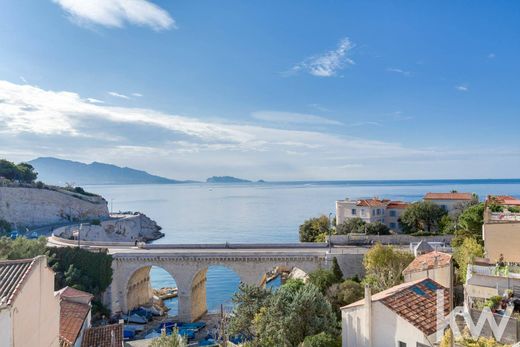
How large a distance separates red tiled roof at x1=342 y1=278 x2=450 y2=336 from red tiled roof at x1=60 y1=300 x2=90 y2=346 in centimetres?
1136

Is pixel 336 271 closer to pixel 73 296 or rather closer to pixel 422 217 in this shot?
pixel 73 296

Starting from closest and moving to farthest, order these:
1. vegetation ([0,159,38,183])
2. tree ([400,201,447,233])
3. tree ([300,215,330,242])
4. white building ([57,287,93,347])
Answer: white building ([57,287,93,347]), tree ([400,201,447,233]), tree ([300,215,330,242]), vegetation ([0,159,38,183])

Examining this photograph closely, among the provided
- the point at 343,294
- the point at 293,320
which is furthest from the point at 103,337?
the point at 343,294

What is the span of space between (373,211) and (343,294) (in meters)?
34.0

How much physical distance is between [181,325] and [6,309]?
2812cm

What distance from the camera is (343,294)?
27.4 m

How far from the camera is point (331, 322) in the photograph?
20.9 m

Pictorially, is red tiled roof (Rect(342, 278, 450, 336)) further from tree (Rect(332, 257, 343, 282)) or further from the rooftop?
the rooftop

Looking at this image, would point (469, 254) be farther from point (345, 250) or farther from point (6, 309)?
point (6, 309)

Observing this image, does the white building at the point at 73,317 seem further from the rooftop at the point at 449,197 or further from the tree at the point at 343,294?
the rooftop at the point at 449,197

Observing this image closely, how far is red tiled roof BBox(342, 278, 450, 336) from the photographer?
15.0 meters

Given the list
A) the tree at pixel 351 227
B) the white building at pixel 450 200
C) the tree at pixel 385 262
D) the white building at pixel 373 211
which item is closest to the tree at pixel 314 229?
the tree at pixel 351 227

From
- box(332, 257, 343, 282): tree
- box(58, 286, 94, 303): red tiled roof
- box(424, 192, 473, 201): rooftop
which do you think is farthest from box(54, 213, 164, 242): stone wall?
box(424, 192, 473, 201): rooftop

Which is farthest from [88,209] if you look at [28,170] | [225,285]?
[225,285]
